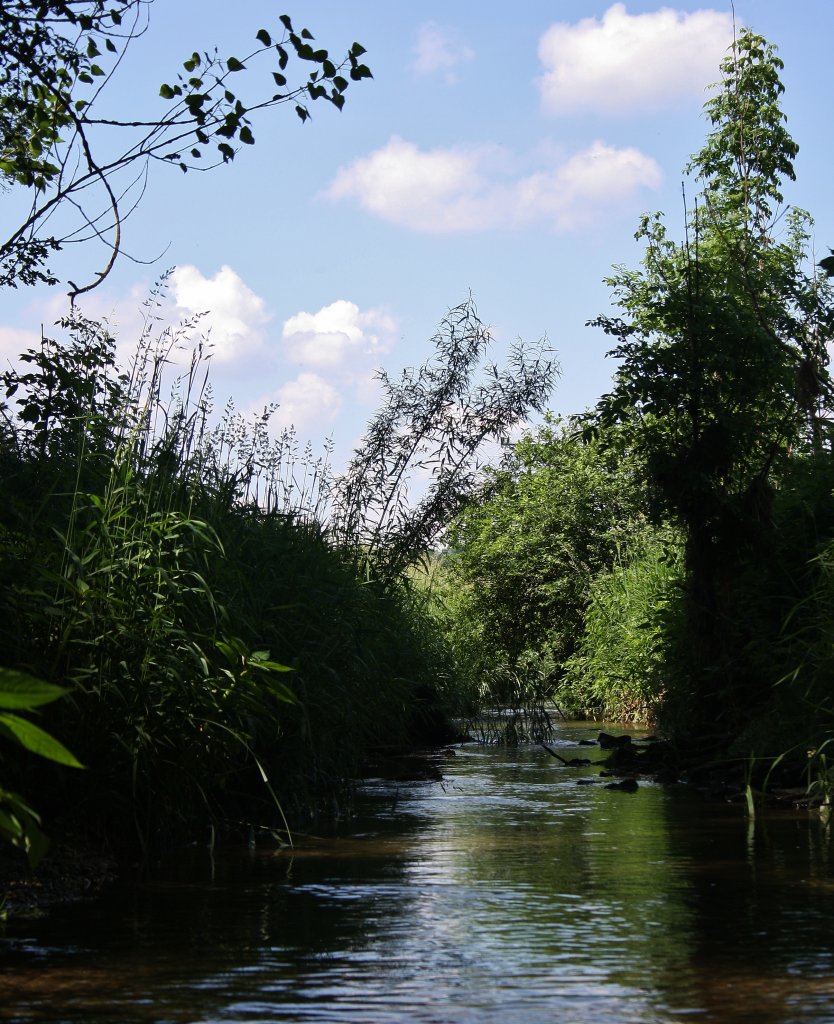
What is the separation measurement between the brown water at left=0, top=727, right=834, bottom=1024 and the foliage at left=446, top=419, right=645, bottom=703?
59.4 ft

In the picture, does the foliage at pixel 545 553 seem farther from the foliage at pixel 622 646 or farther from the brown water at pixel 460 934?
the brown water at pixel 460 934

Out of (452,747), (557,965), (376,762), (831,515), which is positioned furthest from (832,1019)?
(452,747)

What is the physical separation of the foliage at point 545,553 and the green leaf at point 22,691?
897 inches

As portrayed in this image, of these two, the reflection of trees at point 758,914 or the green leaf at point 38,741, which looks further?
the reflection of trees at point 758,914

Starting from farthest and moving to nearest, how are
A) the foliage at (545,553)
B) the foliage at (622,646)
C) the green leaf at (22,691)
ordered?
the foliage at (545,553), the foliage at (622,646), the green leaf at (22,691)

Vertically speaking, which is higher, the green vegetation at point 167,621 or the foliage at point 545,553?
the foliage at point 545,553

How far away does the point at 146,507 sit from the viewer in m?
6.35

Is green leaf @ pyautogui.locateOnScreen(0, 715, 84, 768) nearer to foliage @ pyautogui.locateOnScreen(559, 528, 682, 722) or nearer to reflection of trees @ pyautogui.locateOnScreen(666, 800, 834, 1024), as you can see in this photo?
reflection of trees @ pyautogui.locateOnScreen(666, 800, 834, 1024)

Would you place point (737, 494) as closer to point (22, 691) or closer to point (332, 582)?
point (332, 582)

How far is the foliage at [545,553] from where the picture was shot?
26.3 meters

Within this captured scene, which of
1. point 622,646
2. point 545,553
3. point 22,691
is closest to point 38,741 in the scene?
point 22,691

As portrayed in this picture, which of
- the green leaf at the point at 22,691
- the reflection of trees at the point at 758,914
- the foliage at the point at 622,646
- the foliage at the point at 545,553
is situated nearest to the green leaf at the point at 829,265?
the reflection of trees at the point at 758,914

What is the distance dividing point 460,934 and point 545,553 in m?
22.1

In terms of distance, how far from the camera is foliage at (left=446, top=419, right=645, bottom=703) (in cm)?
2627
